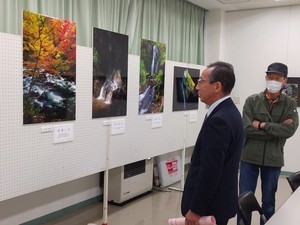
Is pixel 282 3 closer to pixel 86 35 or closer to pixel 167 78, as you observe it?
pixel 167 78

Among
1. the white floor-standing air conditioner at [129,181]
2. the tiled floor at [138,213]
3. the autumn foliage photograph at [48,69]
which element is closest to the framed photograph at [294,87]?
the tiled floor at [138,213]

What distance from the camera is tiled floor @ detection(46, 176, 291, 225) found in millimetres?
3543

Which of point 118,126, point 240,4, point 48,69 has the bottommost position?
point 118,126

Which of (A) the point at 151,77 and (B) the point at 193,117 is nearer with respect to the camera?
(A) the point at 151,77

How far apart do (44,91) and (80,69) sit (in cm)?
45

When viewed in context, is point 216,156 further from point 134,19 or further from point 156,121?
point 134,19

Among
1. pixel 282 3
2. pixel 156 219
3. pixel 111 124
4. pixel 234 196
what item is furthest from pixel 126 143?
pixel 282 3

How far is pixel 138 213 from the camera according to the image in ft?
12.4

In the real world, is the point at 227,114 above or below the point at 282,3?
below

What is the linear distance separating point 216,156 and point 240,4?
4436 mm

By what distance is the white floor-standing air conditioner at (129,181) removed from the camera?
3.96m

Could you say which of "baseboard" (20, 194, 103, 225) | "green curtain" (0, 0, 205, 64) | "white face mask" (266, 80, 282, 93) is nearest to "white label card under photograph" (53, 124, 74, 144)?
"green curtain" (0, 0, 205, 64)

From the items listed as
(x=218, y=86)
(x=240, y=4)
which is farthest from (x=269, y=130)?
(x=240, y=4)

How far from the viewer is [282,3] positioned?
538 cm
